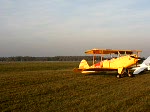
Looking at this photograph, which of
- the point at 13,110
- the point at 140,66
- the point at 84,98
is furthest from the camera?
the point at 140,66

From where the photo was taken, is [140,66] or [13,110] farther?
[140,66]

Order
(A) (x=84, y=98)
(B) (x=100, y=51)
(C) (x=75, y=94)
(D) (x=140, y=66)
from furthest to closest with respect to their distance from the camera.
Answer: (D) (x=140, y=66) → (B) (x=100, y=51) → (C) (x=75, y=94) → (A) (x=84, y=98)

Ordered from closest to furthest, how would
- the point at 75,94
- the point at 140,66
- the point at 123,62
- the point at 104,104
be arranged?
the point at 104,104, the point at 75,94, the point at 123,62, the point at 140,66

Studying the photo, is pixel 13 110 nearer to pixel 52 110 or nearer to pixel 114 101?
pixel 52 110

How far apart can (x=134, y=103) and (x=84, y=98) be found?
2.02m

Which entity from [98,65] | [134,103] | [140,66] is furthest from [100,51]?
[134,103]

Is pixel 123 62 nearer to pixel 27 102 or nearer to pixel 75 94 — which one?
pixel 75 94

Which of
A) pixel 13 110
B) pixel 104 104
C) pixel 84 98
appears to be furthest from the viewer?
pixel 84 98

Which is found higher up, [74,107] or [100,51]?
[100,51]

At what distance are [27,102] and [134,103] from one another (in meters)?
3.91

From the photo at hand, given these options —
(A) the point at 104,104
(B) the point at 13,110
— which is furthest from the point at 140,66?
(B) the point at 13,110

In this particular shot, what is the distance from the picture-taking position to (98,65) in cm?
2459

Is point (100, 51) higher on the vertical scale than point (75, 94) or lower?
higher

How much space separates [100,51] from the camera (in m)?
25.5
